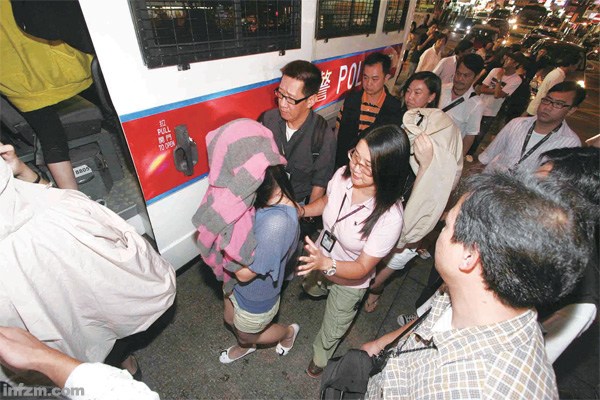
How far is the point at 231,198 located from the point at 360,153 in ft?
2.65

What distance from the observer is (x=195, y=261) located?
304 cm

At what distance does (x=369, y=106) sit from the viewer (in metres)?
3.04

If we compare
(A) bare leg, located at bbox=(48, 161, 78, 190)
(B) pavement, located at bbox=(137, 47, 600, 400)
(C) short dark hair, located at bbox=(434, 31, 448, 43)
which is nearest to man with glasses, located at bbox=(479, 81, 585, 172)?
(B) pavement, located at bbox=(137, 47, 600, 400)

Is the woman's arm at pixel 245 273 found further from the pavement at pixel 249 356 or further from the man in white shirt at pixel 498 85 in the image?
the man in white shirt at pixel 498 85

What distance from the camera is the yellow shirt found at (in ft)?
6.04

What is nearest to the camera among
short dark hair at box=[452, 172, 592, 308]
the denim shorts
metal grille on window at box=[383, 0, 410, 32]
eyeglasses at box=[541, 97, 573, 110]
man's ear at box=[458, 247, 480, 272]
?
short dark hair at box=[452, 172, 592, 308]

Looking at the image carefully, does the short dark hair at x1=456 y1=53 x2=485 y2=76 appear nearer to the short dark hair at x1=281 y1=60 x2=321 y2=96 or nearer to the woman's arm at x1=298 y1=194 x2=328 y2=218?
the short dark hair at x1=281 y1=60 x2=321 y2=96

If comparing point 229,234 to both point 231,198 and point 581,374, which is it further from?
point 581,374

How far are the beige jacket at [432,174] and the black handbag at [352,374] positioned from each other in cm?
77

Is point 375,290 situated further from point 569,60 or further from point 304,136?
point 569,60

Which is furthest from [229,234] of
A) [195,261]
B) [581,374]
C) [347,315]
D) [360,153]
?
[581,374]

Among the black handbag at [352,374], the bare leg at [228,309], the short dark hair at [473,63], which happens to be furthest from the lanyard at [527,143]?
the bare leg at [228,309]

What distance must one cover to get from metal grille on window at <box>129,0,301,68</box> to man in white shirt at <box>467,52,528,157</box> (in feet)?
13.2

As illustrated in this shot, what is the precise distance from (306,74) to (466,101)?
8.11ft
